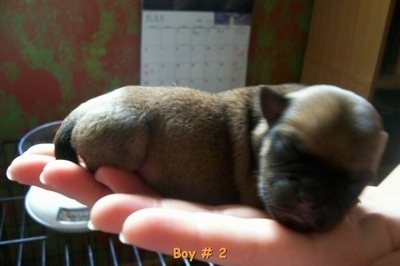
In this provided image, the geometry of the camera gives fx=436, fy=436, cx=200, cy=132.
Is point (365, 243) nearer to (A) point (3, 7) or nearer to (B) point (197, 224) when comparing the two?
(B) point (197, 224)

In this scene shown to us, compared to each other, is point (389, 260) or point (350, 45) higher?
point (350, 45)

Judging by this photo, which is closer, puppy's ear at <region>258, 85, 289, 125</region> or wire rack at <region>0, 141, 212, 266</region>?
puppy's ear at <region>258, 85, 289, 125</region>

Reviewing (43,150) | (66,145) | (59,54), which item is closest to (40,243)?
(59,54)

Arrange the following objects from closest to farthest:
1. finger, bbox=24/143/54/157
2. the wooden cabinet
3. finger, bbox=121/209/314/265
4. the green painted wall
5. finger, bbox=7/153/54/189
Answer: finger, bbox=121/209/314/265 < finger, bbox=7/153/54/189 < finger, bbox=24/143/54/157 < the wooden cabinet < the green painted wall

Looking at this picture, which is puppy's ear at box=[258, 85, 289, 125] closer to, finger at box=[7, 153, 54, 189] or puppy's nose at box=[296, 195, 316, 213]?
puppy's nose at box=[296, 195, 316, 213]

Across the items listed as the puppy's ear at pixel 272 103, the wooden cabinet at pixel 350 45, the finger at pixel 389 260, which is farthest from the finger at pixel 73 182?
the wooden cabinet at pixel 350 45

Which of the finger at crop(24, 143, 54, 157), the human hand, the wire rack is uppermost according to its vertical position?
the human hand

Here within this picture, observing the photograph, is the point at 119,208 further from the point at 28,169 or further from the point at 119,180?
the point at 28,169

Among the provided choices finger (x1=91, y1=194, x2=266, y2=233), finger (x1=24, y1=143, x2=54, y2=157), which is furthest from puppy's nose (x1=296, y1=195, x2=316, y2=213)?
finger (x1=24, y1=143, x2=54, y2=157)
